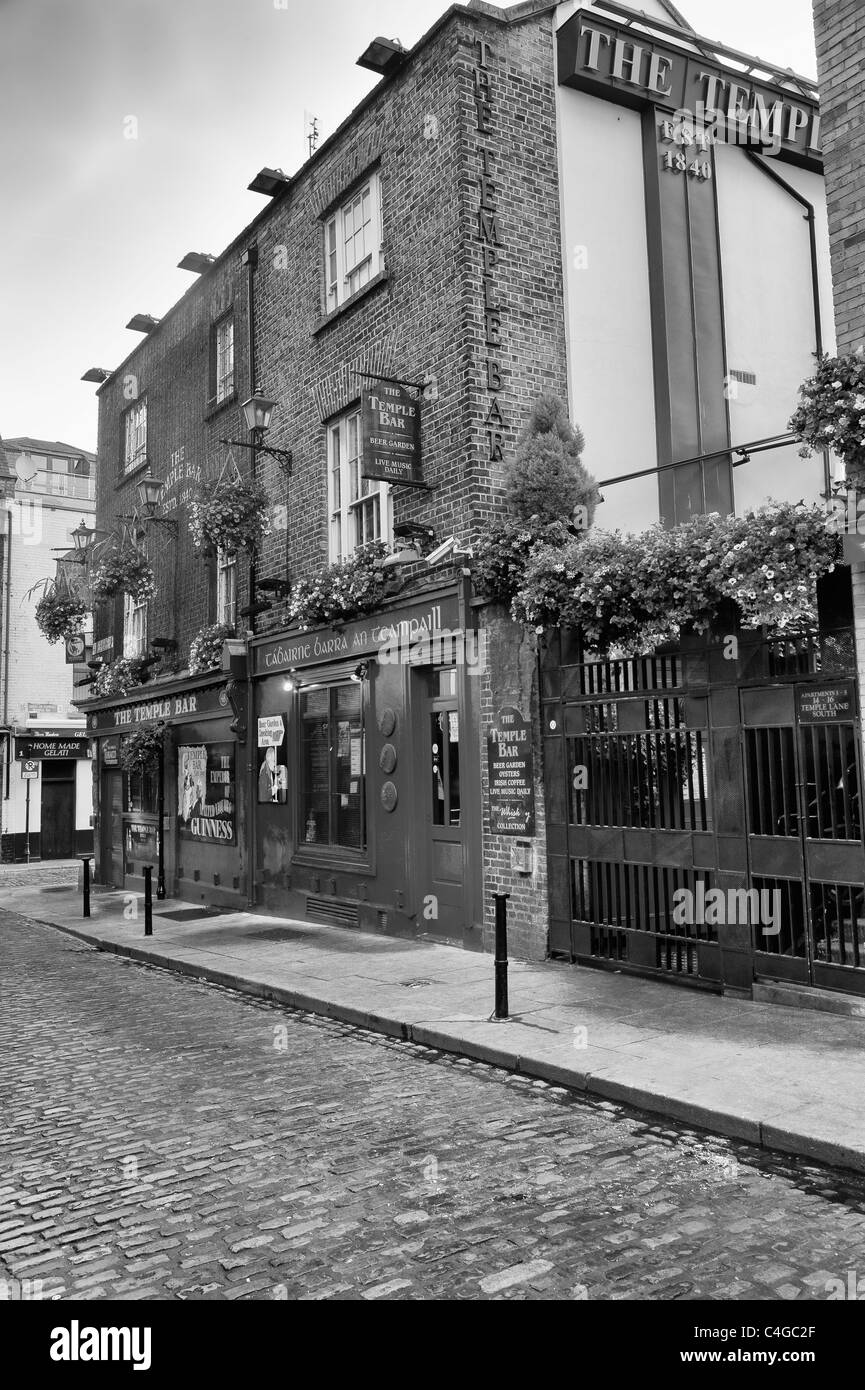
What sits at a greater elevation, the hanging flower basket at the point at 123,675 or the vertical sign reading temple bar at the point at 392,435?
the vertical sign reading temple bar at the point at 392,435

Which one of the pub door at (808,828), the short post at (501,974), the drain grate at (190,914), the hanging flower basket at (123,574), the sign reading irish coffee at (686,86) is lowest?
the drain grate at (190,914)

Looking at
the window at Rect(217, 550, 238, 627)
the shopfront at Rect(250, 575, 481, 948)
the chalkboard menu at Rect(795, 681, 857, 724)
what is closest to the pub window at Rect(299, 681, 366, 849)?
the shopfront at Rect(250, 575, 481, 948)

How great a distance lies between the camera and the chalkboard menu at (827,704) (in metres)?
7.45

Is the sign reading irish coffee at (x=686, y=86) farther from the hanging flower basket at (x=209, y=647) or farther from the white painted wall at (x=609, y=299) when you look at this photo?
the hanging flower basket at (x=209, y=647)

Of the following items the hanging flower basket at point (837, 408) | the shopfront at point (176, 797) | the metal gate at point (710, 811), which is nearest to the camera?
the hanging flower basket at point (837, 408)

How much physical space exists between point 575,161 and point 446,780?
24.1 feet

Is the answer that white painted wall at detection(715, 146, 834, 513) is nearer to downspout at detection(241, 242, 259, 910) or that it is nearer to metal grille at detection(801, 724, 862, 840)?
metal grille at detection(801, 724, 862, 840)

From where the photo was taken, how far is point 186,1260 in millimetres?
3990

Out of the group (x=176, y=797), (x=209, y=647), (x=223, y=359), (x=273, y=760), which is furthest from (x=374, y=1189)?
(x=223, y=359)

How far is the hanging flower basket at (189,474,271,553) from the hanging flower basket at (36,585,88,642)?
5.67 metres

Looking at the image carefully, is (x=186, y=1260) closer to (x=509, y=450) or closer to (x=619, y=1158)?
(x=619, y=1158)

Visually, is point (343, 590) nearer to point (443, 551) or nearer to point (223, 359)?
point (443, 551)

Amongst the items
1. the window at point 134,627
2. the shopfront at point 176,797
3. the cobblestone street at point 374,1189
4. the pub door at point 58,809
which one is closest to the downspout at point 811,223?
the shopfront at point 176,797

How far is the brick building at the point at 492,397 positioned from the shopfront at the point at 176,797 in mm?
855
